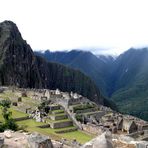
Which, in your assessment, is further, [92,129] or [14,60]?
[14,60]

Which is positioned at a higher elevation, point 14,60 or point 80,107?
point 14,60

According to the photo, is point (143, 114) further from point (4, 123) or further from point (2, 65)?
point (4, 123)

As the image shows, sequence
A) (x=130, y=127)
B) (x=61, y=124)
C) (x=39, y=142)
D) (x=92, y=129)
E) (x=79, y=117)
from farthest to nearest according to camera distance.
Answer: (x=79, y=117) → (x=61, y=124) → (x=130, y=127) → (x=92, y=129) → (x=39, y=142)

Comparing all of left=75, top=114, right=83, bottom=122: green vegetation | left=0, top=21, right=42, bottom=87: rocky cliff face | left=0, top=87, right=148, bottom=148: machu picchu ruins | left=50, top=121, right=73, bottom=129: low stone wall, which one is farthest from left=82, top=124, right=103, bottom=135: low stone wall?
left=0, top=21, right=42, bottom=87: rocky cliff face

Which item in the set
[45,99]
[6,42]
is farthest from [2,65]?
[45,99]

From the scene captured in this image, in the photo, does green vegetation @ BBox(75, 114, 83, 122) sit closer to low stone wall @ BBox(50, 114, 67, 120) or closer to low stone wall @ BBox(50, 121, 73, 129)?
low stone wall @ BBox(50, 121, 73, 129)

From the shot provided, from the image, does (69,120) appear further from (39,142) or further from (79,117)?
(39,142)

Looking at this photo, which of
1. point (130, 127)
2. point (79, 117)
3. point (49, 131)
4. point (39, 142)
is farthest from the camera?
point (79, 117)

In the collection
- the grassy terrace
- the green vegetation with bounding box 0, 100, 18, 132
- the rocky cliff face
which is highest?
the rocky cliff face

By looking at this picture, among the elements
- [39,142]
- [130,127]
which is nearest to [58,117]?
[130,127]
